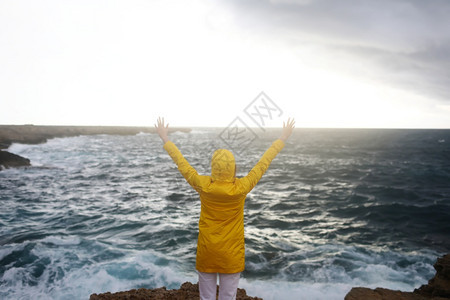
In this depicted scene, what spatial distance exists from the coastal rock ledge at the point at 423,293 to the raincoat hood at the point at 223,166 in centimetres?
371

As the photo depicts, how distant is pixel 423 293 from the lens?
4816 mm

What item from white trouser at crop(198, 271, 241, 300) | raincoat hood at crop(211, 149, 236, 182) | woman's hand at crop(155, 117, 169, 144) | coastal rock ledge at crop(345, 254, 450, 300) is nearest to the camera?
raincoat hood at crop(211, 149, 236, 182)

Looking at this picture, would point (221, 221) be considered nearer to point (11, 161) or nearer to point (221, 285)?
point (221, 285)

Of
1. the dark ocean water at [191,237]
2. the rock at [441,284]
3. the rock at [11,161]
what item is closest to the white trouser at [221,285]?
the dark ocean water at [191,237]

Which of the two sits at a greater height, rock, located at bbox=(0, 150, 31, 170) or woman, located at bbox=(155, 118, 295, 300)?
woman, located at bbox=(155, 118, 295, 300)

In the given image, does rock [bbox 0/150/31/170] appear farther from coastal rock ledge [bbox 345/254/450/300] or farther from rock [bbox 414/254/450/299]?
rock [bbox 414/254/450/299]

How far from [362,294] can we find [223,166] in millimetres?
4011

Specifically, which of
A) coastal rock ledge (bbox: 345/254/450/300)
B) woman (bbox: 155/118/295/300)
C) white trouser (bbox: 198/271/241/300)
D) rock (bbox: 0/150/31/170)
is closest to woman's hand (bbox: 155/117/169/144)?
woman (bbox: 155/118/295/300)

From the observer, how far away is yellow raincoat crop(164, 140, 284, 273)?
8.08ft

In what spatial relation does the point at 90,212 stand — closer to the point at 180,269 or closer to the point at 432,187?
the point at 180,269

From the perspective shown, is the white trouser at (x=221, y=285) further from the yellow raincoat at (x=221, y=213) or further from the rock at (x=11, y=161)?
the rock at (x=11, y=161)

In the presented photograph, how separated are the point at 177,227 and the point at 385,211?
9869 millimetres

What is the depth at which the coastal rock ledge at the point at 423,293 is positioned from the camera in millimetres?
4555

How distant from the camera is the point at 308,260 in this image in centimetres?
756
